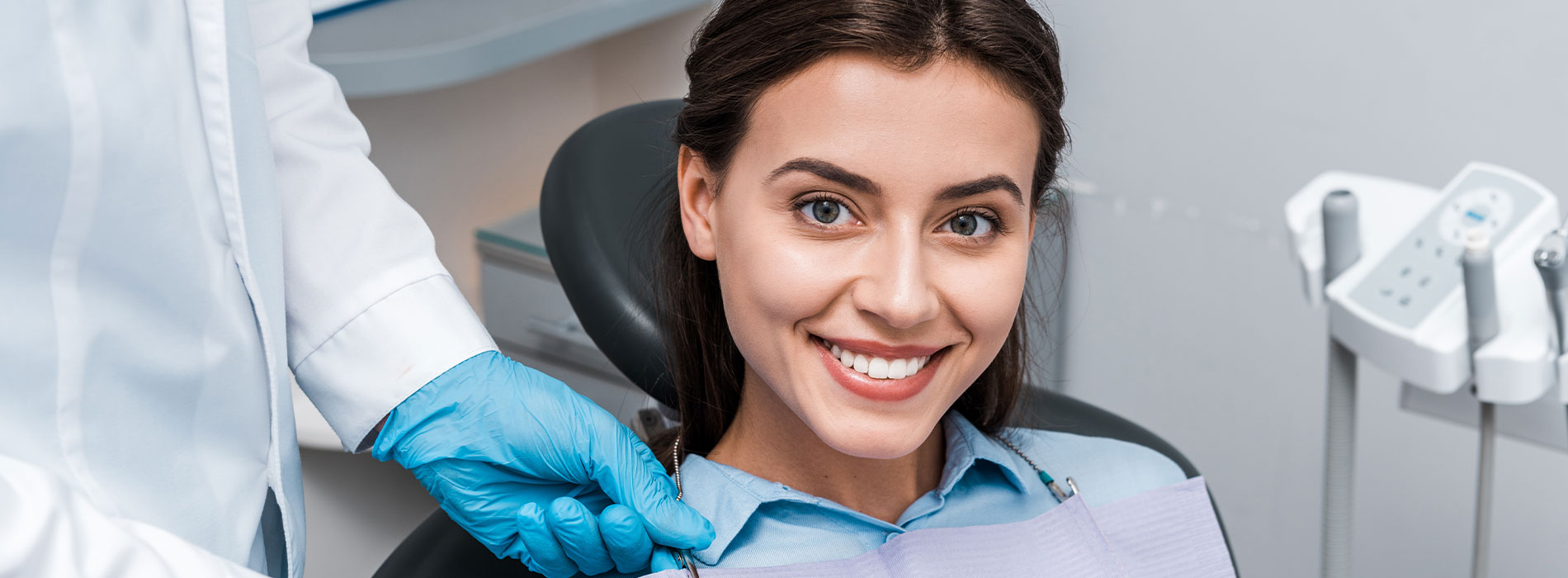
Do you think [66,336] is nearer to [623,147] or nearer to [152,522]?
[152,522]

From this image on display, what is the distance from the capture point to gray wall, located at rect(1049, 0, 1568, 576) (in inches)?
62.0

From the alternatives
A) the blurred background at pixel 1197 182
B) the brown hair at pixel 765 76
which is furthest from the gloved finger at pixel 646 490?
the blurred background at pixel 1197 182

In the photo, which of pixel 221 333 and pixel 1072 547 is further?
pixel 1072 547

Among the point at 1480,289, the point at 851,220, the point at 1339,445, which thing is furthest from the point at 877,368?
the point at 1339,445

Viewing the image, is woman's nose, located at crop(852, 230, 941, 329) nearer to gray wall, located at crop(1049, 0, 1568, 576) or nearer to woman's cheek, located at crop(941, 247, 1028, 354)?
woman's cheek, located at crop(941, 247, 1028, 354)

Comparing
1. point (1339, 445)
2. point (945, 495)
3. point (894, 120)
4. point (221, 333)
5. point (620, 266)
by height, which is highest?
point (894, 120)

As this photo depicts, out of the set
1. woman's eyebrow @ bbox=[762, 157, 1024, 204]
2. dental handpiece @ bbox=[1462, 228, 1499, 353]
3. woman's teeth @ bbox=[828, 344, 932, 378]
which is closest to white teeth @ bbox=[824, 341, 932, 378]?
woman's teeth @ bbox=[828, 344, 932, 378]

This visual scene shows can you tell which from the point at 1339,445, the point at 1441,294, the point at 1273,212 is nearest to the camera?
the point at 1441,294

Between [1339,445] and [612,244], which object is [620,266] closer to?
[612,244]

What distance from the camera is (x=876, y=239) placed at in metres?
0.85

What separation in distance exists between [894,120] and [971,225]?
110mm

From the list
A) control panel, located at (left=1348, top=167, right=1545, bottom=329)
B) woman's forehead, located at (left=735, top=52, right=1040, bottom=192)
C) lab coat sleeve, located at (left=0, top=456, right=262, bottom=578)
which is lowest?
control panel, located at (left=1348, top=167, right=1545, bottom=329)

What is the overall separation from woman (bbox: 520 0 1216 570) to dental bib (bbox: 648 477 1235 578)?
4cm

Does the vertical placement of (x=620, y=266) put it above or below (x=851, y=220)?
below
